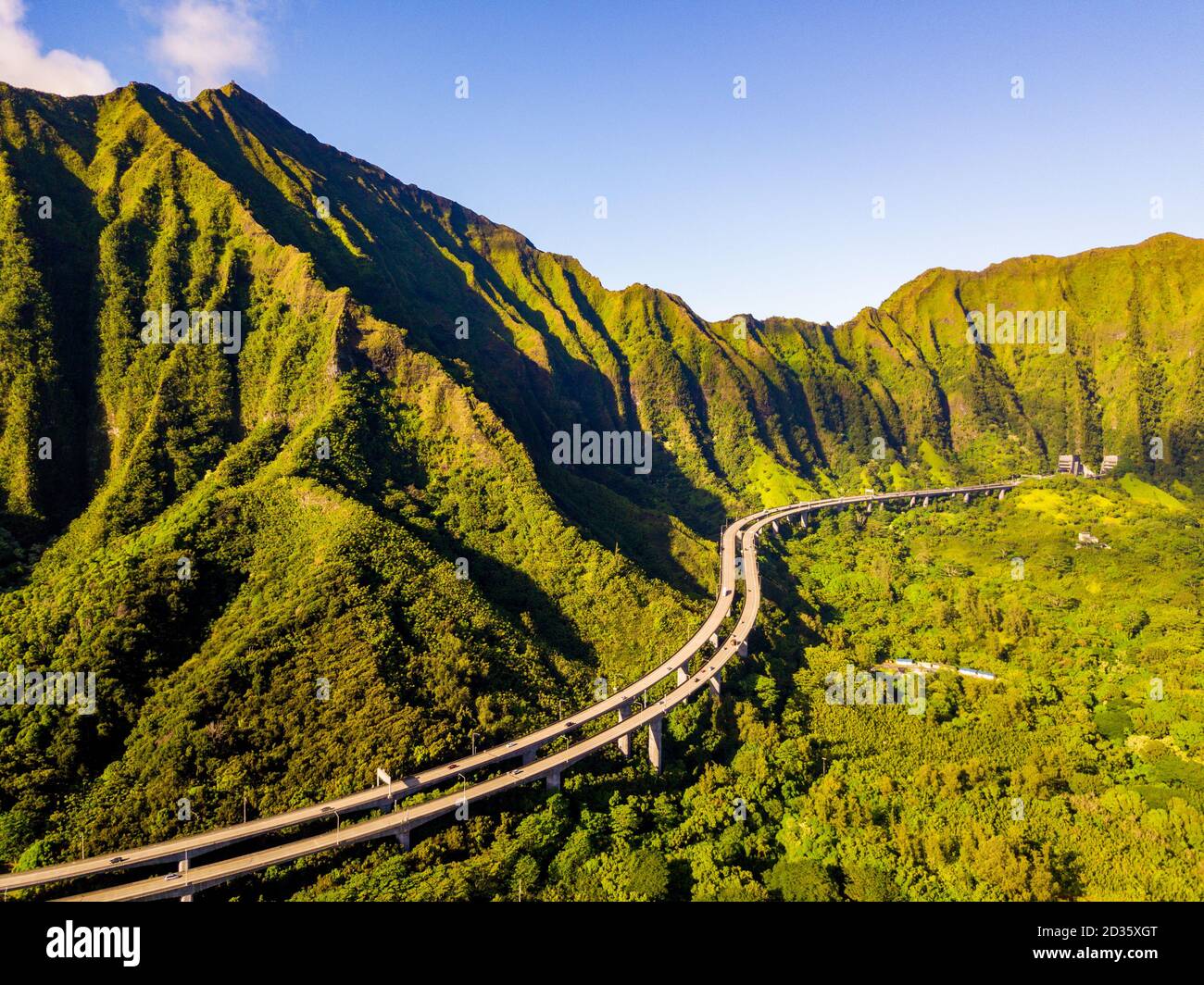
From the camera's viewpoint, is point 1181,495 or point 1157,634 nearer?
point 1157,634

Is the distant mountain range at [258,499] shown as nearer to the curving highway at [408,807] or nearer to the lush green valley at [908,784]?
the curving highway at [408,807]

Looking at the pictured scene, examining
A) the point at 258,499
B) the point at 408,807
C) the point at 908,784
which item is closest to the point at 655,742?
the point at 908,784

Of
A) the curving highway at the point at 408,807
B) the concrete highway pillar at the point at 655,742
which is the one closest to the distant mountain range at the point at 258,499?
the curving highway at the point at 408,807

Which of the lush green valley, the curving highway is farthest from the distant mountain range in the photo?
the lush green valley

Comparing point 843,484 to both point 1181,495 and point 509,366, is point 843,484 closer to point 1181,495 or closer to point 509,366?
point 1181,495

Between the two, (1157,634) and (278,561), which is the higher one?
(278,561)

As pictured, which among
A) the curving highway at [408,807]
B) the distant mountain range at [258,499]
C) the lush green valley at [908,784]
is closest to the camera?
the curving highway at [408,807]

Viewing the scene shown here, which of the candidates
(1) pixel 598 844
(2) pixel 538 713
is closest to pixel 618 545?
(2) pixel 538 713
